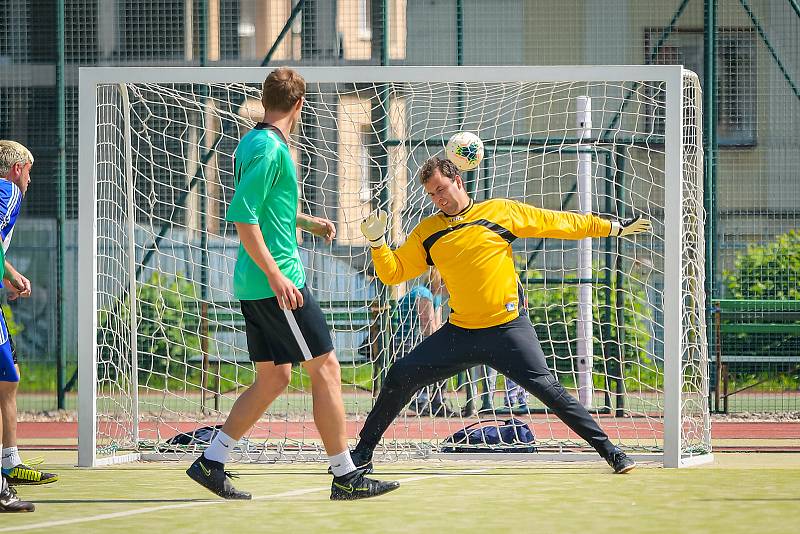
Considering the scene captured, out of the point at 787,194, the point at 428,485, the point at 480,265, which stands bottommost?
the point at 428,485

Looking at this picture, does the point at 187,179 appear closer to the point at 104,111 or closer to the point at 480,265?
the point at 104,111

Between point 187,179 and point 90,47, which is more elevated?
point 90,47

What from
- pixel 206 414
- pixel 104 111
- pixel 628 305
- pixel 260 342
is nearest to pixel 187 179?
pixel 206 414

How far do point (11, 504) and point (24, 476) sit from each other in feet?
4.15

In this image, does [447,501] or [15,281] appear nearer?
[447,501]

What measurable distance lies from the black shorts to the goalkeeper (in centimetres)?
123

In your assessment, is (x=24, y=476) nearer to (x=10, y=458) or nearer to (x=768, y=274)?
(x=10, y=458)

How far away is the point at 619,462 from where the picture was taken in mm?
7449

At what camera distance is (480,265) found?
24.4ft

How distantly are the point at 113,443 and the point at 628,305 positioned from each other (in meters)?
5.60

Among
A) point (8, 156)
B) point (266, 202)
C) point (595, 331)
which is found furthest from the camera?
point (595, 331)

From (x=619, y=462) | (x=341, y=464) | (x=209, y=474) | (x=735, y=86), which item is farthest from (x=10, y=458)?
(x=735, y=86)

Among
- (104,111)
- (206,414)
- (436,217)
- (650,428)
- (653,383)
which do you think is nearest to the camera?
(436,217)

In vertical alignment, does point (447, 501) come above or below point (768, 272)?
below
